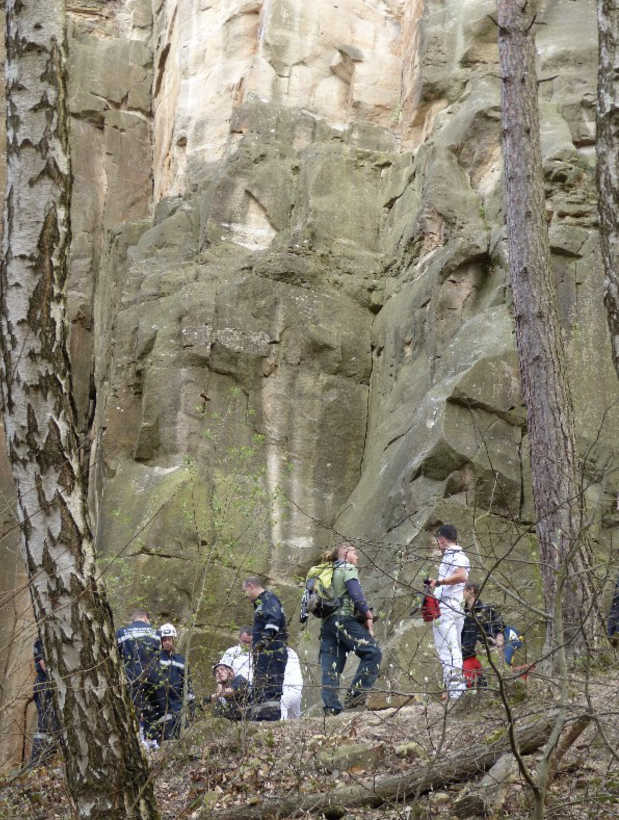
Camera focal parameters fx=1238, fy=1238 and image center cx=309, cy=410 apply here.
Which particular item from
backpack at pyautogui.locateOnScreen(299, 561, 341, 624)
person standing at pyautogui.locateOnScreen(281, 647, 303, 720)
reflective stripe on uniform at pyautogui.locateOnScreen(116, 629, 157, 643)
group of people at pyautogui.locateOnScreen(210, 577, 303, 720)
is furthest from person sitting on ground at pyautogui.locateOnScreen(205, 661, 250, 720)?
backpack at pyautogui.locateOnScreen(299, 561, 341, 624)

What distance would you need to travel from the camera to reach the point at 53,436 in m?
6.90

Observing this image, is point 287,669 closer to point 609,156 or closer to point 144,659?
point 144,659

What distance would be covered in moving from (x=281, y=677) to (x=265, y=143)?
42.7ft

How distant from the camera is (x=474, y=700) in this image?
897 cm

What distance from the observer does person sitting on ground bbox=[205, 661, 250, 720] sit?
9.91 m

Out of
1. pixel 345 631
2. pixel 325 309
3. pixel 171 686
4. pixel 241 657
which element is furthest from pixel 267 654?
pixel 325 309

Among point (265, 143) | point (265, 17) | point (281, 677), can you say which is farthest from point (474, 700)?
point (265, 17)

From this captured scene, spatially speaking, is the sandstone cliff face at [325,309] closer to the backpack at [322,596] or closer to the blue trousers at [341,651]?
the blue trousers at [341,651]

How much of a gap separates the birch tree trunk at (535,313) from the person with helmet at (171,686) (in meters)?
3.18

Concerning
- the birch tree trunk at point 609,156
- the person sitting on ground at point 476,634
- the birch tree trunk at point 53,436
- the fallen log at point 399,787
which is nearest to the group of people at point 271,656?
the person sitting on ground at point 476,634

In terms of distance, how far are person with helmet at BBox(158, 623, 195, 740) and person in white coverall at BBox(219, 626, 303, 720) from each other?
0.40m

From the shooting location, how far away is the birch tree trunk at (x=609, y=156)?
6031 millimetres

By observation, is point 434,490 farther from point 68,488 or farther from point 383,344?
point 68,488

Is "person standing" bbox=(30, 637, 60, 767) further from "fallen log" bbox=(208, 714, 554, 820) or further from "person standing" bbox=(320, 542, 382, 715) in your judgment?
"person standing" bbox=(320, 542, 382, 715)
